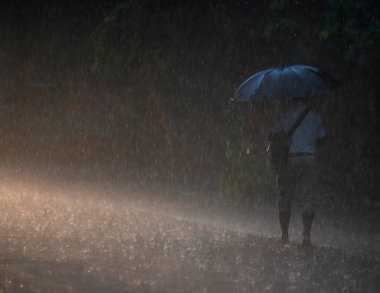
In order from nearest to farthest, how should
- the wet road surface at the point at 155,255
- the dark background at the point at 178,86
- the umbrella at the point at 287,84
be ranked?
1. the wet road surface at the point at 155,255
2. the umbrella at the point at 287,84
3. the dark background at the point at 178,86

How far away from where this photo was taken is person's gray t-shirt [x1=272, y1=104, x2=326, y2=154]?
862 centimetres

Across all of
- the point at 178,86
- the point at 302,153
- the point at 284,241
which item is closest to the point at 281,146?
the point at 302,153

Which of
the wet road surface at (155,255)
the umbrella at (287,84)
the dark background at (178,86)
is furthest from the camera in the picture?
the dark background at (178,86)

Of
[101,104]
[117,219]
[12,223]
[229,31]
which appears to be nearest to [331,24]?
[229,31]

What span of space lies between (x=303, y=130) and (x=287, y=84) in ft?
1.80

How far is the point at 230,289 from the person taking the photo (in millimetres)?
6371

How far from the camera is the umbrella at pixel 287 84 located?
860cm

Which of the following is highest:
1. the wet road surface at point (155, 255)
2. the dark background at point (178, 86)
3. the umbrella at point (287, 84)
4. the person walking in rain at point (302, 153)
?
the dark background at point (178, 86)

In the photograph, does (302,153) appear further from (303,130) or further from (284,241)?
(284,241)

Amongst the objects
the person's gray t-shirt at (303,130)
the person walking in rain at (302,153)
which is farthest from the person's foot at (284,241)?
the person's gray t-shirt at (303,130)

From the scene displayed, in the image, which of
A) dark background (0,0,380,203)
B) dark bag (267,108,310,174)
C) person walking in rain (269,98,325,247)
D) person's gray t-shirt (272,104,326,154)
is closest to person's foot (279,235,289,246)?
person walking in rain (269,98,325,247)

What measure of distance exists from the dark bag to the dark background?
2913 millimetres

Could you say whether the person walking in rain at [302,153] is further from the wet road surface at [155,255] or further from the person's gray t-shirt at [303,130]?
the wet road surface at [155,255]

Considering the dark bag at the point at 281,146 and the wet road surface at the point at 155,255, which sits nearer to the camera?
the wet road surface at the point at 155,255
